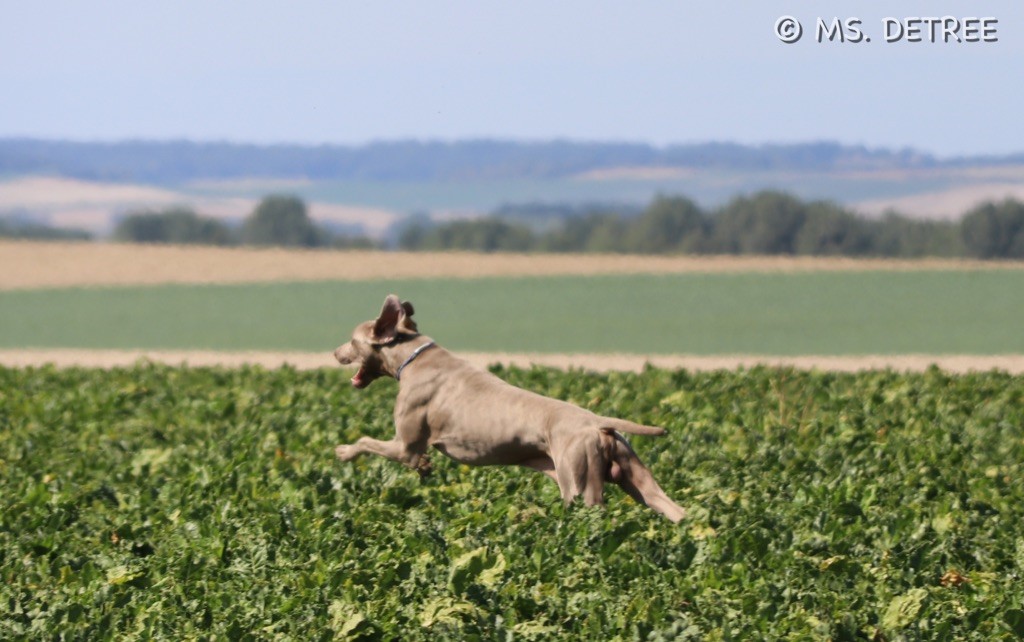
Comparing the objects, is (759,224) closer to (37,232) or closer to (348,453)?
(37,232)

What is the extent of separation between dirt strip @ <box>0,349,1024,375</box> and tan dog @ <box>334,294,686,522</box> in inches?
434

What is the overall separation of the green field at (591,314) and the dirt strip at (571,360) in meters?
1.45

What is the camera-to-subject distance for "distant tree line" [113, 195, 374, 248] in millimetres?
39531

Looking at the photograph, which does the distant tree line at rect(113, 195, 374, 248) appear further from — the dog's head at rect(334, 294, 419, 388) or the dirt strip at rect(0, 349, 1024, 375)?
the dog's head at rect(334, 294, 419, 388)

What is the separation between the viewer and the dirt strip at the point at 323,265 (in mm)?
35375

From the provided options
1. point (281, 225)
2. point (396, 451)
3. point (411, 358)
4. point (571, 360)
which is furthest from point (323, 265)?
point (411, 358)

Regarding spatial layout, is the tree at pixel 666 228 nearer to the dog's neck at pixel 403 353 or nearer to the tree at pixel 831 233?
the tree at pixel 831 233

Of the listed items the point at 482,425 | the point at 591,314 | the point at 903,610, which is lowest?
the point at 591,314

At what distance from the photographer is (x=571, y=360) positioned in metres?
21.7

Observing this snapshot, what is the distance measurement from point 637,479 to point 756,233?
29183 millimetres

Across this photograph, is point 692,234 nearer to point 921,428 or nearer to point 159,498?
point 921,428

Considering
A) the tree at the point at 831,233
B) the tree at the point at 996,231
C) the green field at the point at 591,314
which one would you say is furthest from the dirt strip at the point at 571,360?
the tree at the point at 996,231

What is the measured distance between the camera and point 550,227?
3962cm

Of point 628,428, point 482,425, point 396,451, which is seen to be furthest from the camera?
point 396,451
